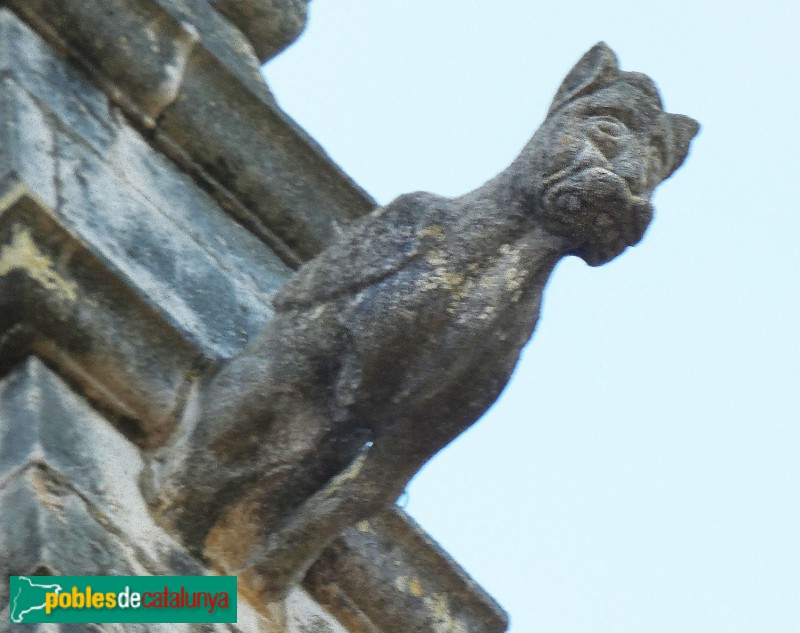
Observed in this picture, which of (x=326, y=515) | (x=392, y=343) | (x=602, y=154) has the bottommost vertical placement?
(x=326, y=515)

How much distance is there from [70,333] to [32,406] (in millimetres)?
189

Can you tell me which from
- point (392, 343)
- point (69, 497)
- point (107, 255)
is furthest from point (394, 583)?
point (69, 497)

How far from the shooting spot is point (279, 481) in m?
3.60

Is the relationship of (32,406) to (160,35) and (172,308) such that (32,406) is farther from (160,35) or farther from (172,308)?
(160,35)

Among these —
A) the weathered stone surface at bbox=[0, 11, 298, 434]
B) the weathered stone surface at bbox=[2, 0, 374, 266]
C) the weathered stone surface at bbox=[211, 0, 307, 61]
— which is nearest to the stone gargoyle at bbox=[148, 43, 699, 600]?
the weathered stone surface at bbox=[0, 11, 298, 434]

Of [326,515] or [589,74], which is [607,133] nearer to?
[589,74]

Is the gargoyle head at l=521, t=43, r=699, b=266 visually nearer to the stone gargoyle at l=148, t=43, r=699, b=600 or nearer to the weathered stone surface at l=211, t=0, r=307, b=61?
the stone gargoyle at l=148, t=43, r=699, b=600

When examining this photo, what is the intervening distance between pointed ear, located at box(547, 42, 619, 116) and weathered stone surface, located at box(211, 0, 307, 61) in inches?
64.0

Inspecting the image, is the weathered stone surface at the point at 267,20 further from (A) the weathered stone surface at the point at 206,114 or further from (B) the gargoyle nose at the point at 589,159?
(B) the gargoyle nose at the point at 589,159

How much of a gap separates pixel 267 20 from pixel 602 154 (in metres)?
2.04

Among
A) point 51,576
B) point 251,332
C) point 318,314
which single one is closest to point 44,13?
point 251,332

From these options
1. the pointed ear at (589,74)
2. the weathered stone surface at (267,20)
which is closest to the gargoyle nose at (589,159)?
the pointed ear at (589,74)

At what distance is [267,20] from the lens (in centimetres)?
545

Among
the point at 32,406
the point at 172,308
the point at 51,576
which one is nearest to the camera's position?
the point at 51,576
